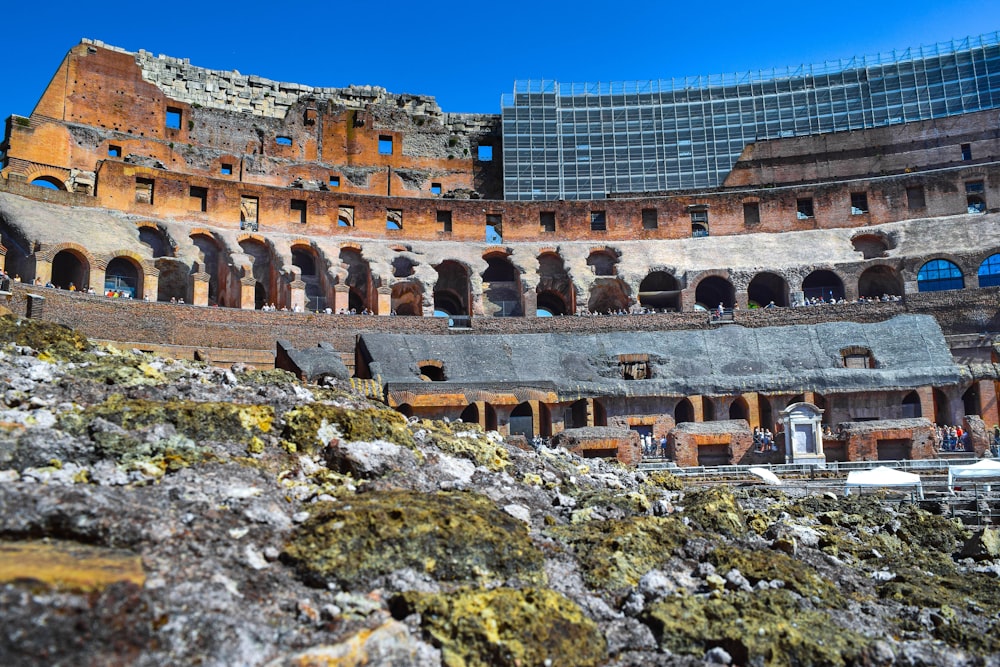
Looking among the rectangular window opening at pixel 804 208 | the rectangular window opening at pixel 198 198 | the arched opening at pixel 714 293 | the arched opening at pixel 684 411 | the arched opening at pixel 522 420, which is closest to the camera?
the arched opening at pixel 522 420

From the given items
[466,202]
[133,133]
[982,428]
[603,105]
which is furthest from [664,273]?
[133,133]

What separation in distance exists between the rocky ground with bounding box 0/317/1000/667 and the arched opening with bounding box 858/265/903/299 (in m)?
28.8

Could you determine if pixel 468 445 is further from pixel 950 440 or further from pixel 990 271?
pixel 990 271

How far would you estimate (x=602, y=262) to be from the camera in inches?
1876

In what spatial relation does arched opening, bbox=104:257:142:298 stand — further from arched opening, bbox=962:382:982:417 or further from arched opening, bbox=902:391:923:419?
arched opening, bbox=962:382:982:417

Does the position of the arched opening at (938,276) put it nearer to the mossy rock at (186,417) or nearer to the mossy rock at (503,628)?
the mossy rock at (186,417)

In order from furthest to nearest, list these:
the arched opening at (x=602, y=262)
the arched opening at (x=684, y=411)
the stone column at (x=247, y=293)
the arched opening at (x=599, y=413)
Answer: the arched opening at (x=602, y=262)
the stone column at (x=247, y=293)
the arched opening at (x=599, y=413)
the arched opening at (x=684, y=411)

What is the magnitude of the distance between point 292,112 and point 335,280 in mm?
17916

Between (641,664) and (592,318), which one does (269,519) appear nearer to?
(641,664)

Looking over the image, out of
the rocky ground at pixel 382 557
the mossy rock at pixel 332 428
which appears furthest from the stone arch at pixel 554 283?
the mossy rock at pixel 332 428

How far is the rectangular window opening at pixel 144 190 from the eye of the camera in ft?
140

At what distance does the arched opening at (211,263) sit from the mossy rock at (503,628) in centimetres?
3460

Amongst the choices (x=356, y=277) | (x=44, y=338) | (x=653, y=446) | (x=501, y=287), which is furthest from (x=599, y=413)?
(x=44, y=338)

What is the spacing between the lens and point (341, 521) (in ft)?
35.2
